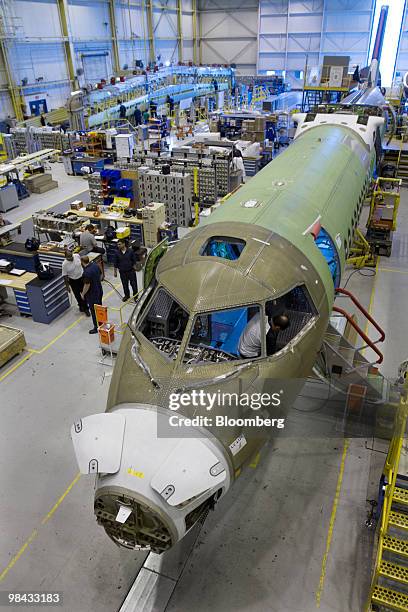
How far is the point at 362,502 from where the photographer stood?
882 centimetres

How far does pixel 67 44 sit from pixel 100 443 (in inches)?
1863

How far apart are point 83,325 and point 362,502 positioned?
976 centimetres

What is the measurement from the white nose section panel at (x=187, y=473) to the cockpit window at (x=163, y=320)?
7.02 feet

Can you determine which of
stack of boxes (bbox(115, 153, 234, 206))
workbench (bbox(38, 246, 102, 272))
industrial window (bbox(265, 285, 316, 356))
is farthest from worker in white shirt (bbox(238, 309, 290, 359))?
stack of boxes (bbox(115, 153, 234, 206))

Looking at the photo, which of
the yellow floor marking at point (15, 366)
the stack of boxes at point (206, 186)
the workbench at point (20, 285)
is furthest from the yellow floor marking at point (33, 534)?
the stack of boxes at point (206, 186)

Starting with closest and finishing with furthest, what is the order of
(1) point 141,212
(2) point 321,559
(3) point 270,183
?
(2) point 321,559 → (3) point 270,183 → (1) point 141,212

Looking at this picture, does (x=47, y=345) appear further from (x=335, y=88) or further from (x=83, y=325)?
(x=335, y=88)

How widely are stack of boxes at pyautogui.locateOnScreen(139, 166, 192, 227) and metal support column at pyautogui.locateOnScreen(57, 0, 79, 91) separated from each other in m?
28.1

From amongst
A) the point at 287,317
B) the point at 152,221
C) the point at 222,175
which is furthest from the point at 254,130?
the point at 287,317

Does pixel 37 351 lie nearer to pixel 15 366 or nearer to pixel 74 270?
pixel 15 366

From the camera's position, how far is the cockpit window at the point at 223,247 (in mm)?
7906

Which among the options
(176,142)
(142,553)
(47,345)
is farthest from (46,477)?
(176,142)

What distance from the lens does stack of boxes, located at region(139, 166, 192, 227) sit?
20.2 m

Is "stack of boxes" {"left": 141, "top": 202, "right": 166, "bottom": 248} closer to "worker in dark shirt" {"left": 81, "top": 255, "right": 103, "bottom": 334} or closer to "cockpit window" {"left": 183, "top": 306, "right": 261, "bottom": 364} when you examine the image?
"worker in dark shirt" {"left": 81, "top": 255, "right": 103, "bottom": 334}
